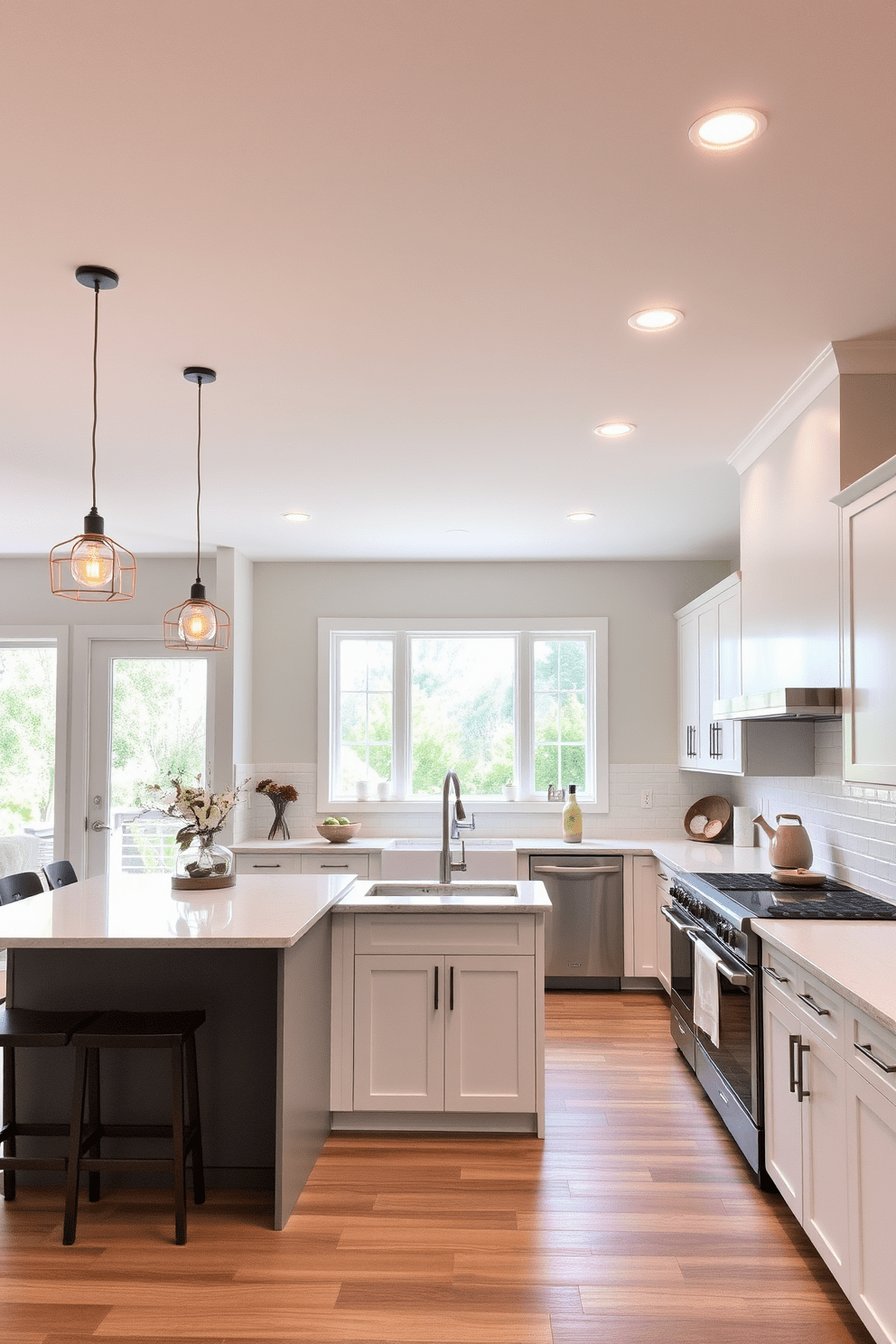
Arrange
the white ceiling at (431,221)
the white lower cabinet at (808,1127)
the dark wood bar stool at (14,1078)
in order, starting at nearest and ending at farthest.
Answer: the white ceiling at (431,221) → the white lower cabinet at (808,1127) → the dark wood bar stool at (14,1078)

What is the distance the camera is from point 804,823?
15.6 ft

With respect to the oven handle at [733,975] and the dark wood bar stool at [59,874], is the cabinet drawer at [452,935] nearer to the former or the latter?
the oven handle at [733,975]

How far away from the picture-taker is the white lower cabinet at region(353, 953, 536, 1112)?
145 inches

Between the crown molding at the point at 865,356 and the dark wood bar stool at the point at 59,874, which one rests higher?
the crown molding at the point at 865,356

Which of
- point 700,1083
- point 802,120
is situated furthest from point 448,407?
point 700,1083

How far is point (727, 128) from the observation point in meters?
2.08

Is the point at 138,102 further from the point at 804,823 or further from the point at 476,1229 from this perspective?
the point at 804,823

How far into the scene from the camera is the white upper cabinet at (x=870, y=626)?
273cm

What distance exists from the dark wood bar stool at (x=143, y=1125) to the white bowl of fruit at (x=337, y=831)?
3056 mm

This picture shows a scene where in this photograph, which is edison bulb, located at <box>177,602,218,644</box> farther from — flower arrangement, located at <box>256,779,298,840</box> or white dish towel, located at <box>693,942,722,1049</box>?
flower arrangement, located at <box>256,779,298,840</box>

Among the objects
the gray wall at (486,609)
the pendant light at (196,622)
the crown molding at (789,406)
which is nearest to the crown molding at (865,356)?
the crown molding at (789,406)

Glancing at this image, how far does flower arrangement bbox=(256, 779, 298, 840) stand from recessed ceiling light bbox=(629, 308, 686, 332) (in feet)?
13.7

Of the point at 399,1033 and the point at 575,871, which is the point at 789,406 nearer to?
the point at 399,1033

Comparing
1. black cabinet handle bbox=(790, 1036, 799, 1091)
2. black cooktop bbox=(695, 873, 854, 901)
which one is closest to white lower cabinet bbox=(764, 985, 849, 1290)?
black cabinet handle bbox=(790, 1036, 799, 1091)
